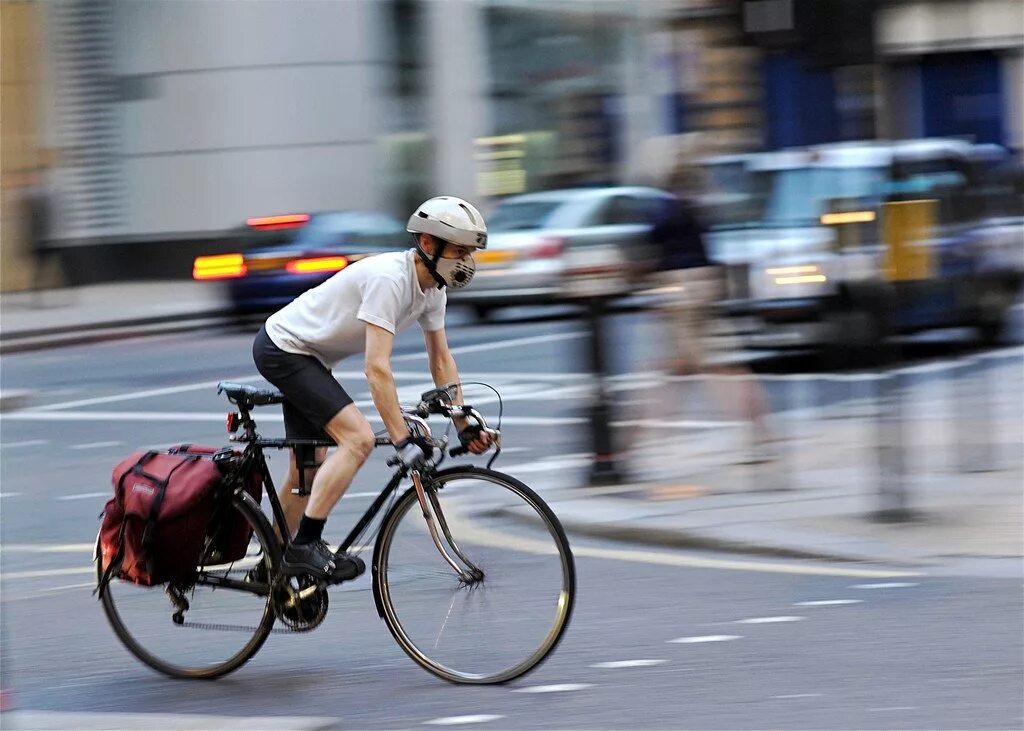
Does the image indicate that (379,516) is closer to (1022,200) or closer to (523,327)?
(1022,200)

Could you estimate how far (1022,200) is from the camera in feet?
45.7

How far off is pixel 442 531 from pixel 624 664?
0.80 metres

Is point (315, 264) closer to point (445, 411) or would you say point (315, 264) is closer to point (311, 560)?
point (311, 560)

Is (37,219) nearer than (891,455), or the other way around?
(891,455)

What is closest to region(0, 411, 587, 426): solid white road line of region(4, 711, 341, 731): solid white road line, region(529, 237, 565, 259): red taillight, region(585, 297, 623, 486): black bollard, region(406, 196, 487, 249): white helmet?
region(585, 297, 623, 486): black bollard

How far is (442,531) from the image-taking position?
5.68 meters

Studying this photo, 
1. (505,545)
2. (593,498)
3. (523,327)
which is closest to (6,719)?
(505,545)

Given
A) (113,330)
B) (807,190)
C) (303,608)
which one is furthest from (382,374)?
(113,330)

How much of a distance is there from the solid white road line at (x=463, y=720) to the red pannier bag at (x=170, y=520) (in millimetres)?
1090

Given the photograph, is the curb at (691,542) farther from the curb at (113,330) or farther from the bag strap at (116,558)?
the curb at (113,330)

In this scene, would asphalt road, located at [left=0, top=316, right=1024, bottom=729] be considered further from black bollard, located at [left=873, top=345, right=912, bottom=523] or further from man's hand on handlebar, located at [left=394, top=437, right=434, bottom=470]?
black bollard, located at [left=873, top=345, right=912, bottom=523]

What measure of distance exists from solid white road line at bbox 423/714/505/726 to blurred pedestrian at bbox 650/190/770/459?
15.9 ft

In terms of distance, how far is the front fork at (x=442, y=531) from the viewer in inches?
223

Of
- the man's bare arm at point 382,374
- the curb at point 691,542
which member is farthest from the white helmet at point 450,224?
the curb at point 691,542
